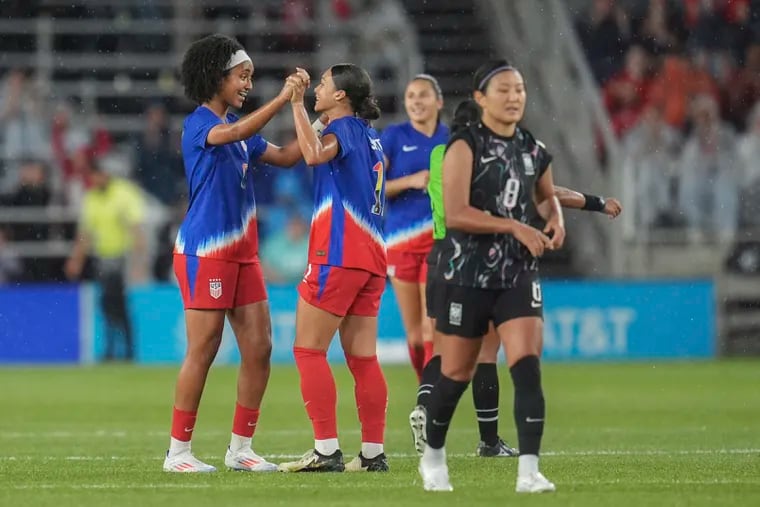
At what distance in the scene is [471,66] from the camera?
25422 mm

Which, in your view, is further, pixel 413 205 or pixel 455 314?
pixel 413 205

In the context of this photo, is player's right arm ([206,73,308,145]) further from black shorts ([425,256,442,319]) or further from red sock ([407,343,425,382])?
red sock ([407,343,425,382])

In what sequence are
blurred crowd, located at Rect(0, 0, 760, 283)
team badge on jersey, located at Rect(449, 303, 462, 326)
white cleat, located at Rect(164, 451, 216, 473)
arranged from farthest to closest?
blurred crowd, located at Rect(0, 0, 760, 283) < white cleat, located at Rect(164, 451, 216, 473) < team badge on jersey, located at Rect(449, 303, 462, 326)

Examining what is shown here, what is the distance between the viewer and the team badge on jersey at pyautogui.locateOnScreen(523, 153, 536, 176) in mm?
7746

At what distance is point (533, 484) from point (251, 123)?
250cm

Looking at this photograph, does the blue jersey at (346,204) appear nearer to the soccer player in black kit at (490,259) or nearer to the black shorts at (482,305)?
the soccer player in black kit at (490,259)

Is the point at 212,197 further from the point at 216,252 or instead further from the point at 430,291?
the point at 430,291

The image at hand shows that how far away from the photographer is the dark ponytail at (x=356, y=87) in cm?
884

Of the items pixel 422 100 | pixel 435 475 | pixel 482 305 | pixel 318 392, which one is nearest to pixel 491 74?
pixel 482 305

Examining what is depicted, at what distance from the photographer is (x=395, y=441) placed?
11109mm

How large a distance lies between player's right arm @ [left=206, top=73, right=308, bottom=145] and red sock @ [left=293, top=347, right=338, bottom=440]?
1225 mm

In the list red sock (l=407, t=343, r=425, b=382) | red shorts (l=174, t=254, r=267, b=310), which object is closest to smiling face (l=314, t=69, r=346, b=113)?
red shorts (l=174, t=254, r=267, b=310)

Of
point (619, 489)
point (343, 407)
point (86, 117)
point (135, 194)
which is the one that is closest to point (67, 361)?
point (135, 194)

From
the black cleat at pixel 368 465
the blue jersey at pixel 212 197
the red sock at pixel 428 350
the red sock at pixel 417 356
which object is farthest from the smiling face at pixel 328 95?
the red sock at pixel 417 356
